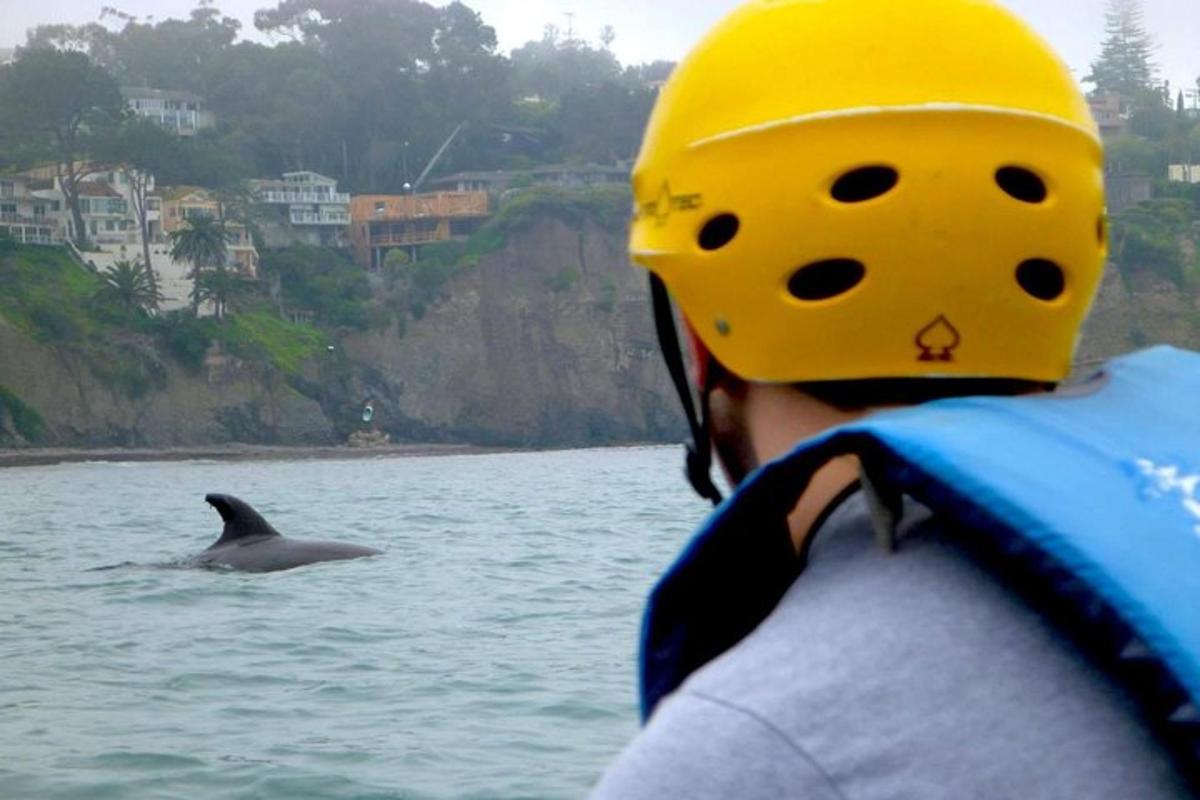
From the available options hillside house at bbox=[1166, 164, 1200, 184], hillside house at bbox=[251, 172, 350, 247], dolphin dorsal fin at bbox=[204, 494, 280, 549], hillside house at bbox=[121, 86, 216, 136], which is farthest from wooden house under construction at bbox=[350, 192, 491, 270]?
dolphin dorsal fin at bbox=[204, 494, 280, 549]

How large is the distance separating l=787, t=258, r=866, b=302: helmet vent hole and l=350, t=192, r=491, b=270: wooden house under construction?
124762 millimetres

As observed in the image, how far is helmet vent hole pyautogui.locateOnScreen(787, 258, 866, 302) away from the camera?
2.36 m

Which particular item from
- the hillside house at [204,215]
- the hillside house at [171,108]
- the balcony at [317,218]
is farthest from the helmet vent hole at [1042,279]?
the hillside house at [171,108]

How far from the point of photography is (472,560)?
3086cm

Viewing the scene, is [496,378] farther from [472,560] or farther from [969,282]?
[969,282]

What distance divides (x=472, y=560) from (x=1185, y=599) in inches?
1144

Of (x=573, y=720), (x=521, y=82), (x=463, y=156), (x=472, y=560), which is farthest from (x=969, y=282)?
(x=521, y=82)

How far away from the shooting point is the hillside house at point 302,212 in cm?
13175

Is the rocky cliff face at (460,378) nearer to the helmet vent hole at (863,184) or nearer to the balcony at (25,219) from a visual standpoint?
the balcony at (25,219)

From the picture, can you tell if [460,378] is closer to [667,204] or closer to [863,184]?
[667,204]

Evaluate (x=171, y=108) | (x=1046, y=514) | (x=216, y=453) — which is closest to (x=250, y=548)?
(x=1046, y=514)

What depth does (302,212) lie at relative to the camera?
13425 centimetres

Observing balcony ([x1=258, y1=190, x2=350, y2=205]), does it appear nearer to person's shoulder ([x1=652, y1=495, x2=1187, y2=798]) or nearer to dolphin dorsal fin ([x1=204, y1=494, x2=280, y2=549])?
dolphin dorsal fin ([x1=204, y1=494, x2=280, y2=549])

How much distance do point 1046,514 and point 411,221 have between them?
129 metres
